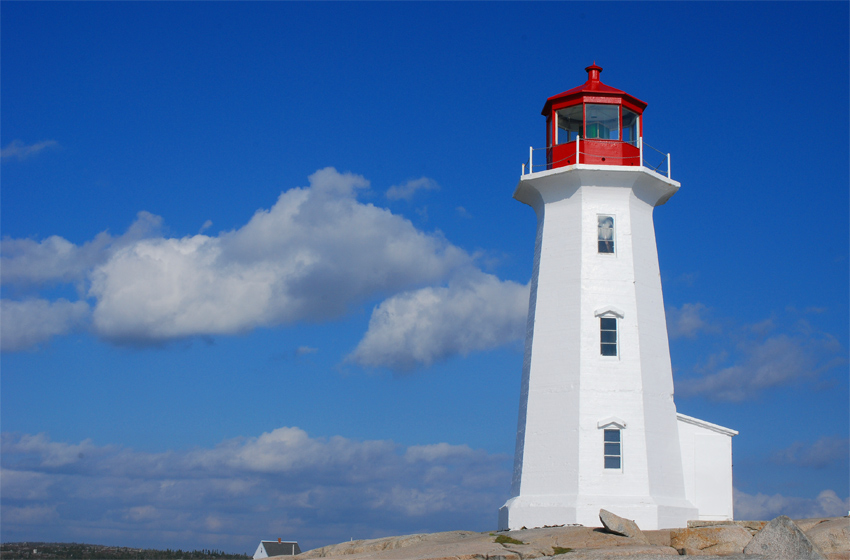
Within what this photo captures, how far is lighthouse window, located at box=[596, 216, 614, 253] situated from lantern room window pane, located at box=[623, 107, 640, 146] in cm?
295

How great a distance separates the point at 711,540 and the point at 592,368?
746cm

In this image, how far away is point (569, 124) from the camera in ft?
89.9

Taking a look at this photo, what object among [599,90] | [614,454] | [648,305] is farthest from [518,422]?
[599,90]

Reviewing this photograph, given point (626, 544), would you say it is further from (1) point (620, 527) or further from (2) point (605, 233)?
(2) point (605, 233)

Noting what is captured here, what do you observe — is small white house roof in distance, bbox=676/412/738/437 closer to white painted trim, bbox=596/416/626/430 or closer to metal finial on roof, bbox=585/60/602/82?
white painted trim, bbox=596/416/626/430

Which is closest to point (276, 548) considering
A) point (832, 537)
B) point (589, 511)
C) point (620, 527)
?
point (589, 511)

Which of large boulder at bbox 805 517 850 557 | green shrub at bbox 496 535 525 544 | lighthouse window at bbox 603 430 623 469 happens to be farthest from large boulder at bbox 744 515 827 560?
lighthouse window at bbox 603 430 623 469

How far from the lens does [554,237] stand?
84.9ft

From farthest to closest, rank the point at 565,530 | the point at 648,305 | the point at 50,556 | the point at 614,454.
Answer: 1. the point at 50,556
2. the point at 648,305
3. the point at 614,454
4. the point at 565,530

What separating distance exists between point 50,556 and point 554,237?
96.6 feet

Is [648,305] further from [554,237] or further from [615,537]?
[615,537]

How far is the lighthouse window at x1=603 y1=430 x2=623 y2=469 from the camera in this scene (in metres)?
23.6

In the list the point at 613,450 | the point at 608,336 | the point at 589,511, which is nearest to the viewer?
the point at 589,511

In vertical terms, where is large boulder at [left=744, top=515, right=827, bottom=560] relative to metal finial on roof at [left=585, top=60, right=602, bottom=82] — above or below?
below
